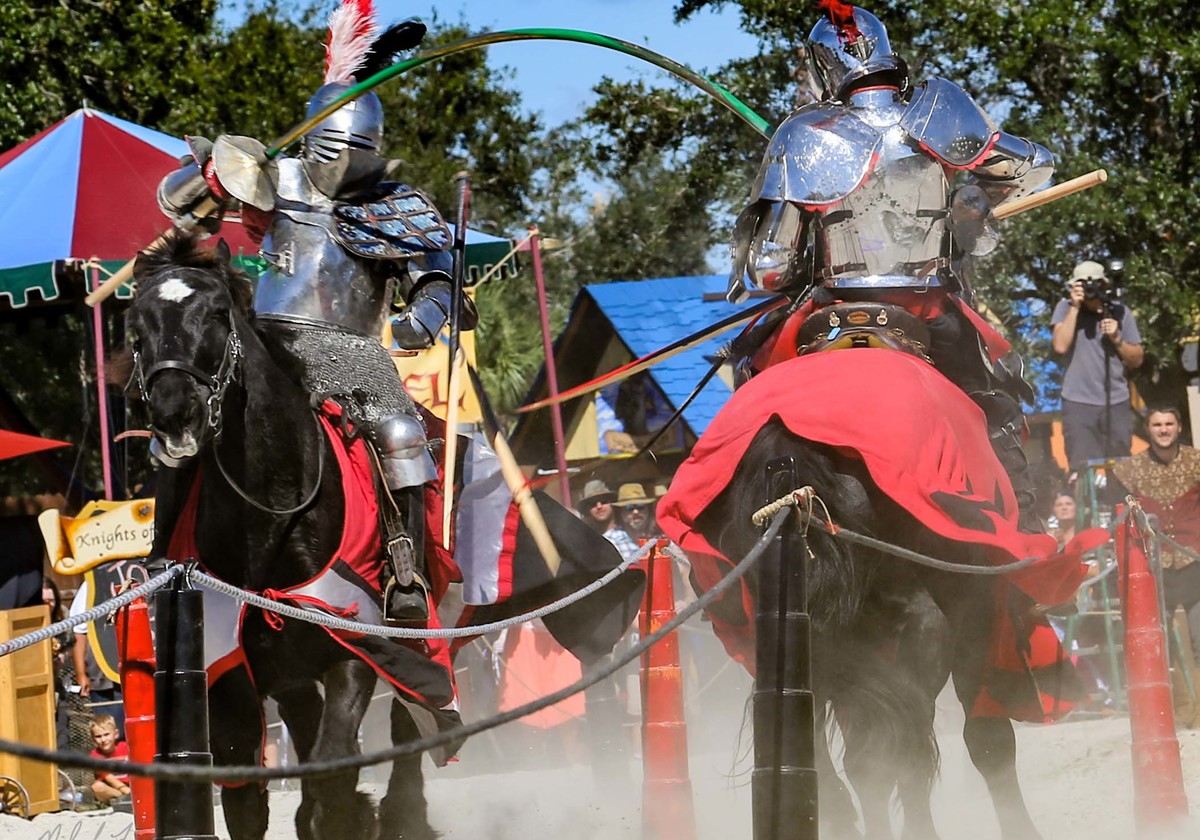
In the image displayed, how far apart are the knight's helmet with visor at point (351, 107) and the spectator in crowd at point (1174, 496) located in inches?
183

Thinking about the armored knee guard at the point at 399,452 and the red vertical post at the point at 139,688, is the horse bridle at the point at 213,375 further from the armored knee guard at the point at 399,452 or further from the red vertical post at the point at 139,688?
the red vertical post at the point at 139,688

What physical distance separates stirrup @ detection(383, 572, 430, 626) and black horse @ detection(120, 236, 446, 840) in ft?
0.75

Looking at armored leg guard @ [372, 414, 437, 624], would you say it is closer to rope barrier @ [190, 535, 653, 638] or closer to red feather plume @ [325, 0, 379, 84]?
rope barrier @ [190, 535, 653, 638]

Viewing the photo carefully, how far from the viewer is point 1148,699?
632 cm

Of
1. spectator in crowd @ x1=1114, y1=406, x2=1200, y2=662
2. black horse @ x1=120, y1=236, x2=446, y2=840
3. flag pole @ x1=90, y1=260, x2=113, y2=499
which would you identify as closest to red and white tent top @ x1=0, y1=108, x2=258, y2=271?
flag pole @ x1=90, y1=260, x2=113, y2=499

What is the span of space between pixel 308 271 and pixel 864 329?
1.86m

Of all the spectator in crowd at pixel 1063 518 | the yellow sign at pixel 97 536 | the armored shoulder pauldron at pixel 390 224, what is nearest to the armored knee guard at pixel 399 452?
the armored shoulder pauldron at pixel 390 224

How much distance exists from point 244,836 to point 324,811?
388 millimetres

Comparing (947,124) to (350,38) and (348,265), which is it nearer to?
(348,265)

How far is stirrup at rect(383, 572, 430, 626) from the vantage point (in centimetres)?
511

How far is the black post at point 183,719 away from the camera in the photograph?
168 inches

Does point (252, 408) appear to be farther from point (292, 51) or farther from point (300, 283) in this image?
point (292, 51)

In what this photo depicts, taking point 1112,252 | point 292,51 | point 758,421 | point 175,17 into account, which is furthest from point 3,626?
point 292,51

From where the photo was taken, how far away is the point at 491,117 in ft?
87.1
